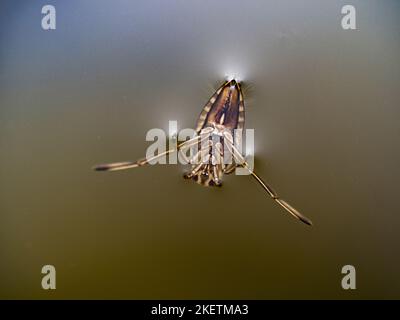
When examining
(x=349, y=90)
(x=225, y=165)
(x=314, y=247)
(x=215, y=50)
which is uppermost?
(x=215, y=50)

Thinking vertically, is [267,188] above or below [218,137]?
below

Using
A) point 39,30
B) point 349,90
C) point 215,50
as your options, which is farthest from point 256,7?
point 39,30
